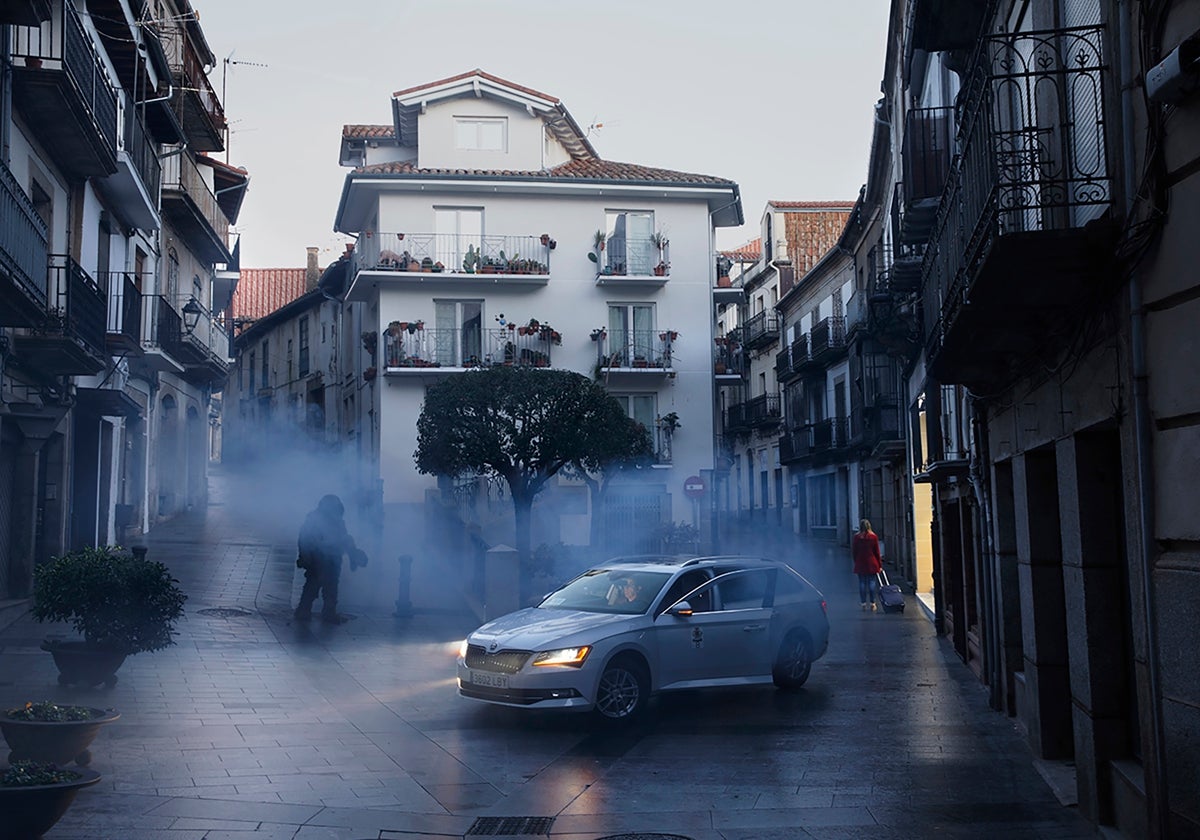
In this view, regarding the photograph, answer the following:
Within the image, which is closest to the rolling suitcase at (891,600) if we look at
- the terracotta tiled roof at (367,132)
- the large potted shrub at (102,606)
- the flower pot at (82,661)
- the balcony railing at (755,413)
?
the large potted shrub at (102,606)

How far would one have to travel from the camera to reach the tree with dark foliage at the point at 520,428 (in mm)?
23781

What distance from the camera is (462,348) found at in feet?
111

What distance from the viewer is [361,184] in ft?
110

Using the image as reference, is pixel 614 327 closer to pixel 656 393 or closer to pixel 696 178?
pixel 656 393

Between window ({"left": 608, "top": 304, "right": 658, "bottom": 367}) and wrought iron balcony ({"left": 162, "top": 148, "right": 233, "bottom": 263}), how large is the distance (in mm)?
10942

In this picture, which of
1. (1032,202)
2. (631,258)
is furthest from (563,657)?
(631,258)

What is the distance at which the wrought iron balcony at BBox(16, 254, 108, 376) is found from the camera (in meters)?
15.1

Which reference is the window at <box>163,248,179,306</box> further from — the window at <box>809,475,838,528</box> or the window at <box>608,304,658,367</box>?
the window at <box>809,475,838,528</box>

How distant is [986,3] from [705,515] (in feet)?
83.6

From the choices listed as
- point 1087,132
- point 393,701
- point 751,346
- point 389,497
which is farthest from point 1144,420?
point 751,346

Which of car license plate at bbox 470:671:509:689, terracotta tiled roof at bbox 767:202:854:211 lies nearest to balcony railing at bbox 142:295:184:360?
car license plate at bbox 470:671:509:689

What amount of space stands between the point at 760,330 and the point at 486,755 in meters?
43.8

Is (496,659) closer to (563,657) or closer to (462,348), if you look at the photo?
(563,657)

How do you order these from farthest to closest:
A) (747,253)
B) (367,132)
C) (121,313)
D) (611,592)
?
(747,253) → (367,132) → (121,313) → (611,592)
